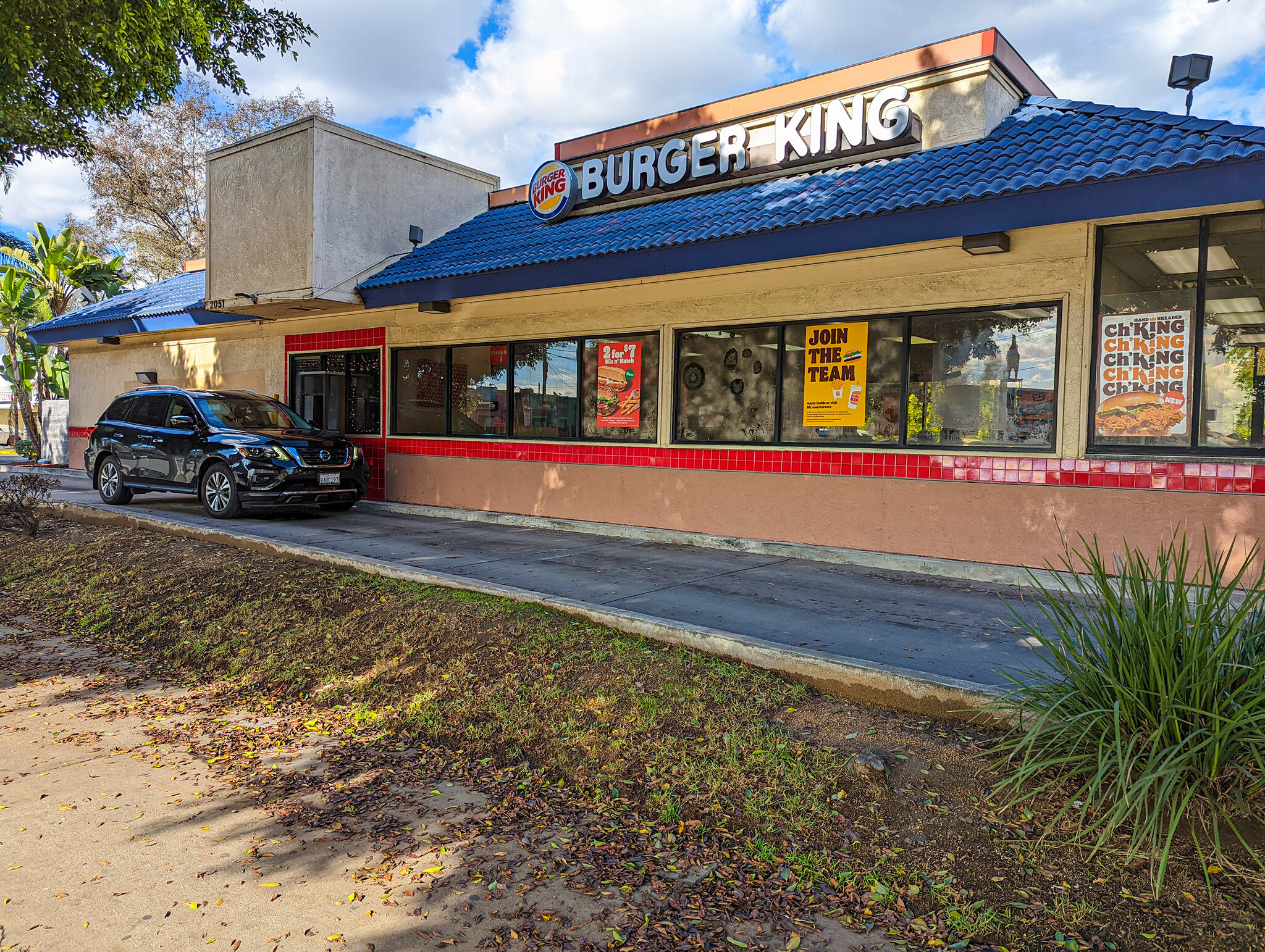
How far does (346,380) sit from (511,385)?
13.4ft

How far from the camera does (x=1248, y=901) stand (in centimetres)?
288

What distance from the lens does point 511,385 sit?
12469 millimetres

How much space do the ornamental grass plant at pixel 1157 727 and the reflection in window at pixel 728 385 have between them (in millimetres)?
6223

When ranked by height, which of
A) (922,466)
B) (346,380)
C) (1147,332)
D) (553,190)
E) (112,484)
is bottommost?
(112,484)

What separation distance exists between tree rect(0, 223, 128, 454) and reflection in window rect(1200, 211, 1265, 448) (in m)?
29.9

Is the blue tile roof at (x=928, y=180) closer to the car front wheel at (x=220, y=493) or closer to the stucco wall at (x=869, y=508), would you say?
the stucco wall at (x=869, y=508)

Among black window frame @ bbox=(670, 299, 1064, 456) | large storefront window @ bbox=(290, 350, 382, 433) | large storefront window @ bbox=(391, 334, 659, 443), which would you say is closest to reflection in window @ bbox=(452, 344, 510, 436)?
large storefront window @ bbox=(391, 334, 659, 443)

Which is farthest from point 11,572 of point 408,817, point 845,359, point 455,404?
point 845,359

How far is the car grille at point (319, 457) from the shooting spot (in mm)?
11391

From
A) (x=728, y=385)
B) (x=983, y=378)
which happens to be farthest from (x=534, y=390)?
(x=983, y=378)

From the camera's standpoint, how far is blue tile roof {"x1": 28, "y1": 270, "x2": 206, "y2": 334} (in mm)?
16516

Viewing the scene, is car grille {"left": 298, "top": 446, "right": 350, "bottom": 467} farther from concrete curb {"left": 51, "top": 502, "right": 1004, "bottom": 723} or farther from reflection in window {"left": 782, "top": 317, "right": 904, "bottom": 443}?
reflection in window {"left": 782, "top": 317, "right": 904, "bottom": 443}

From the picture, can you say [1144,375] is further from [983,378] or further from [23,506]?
[23,506]

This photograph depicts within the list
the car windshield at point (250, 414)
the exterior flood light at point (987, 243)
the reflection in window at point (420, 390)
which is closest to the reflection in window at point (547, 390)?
the reflection in window at point (420, 390)
